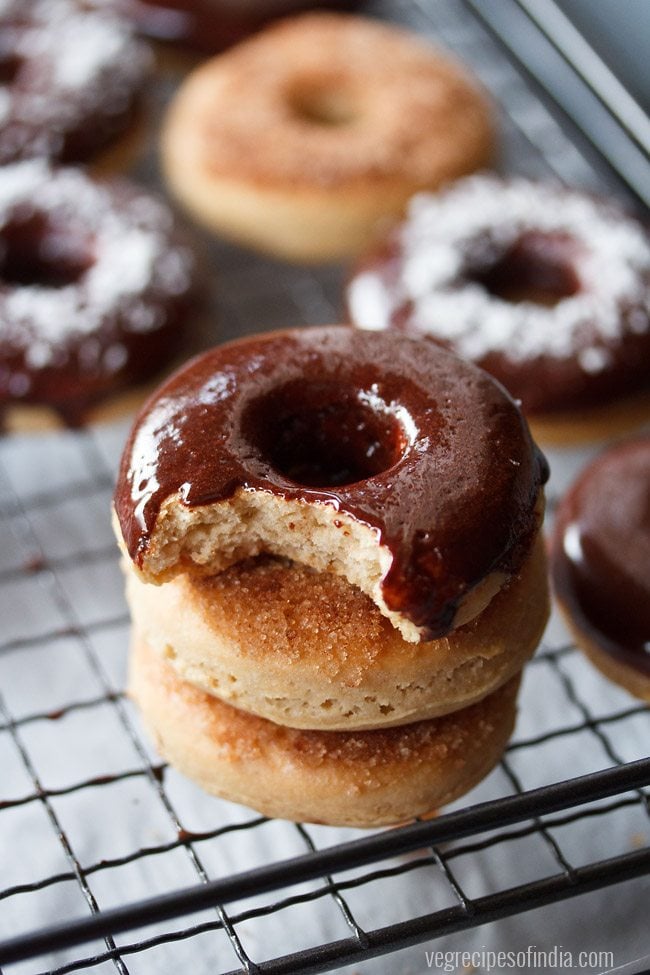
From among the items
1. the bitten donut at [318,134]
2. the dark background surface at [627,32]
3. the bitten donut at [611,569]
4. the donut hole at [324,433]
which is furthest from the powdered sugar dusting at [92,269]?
the dark background surface at [627,32]

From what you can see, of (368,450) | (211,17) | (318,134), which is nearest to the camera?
(368,450)

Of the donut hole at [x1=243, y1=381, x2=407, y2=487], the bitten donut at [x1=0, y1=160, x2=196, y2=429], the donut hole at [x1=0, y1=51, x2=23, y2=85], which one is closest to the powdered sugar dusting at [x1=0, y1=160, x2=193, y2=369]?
the bitten donut at [x1=0, y1=160, x2=196, y2=429]

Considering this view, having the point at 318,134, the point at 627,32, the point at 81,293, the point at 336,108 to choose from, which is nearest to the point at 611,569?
the point at 81,293

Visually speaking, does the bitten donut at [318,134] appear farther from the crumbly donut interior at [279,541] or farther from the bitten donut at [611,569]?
the crumbly donut interior at [279,541]

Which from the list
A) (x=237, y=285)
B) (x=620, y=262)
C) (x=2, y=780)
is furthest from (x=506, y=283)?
(x=2, y=780)

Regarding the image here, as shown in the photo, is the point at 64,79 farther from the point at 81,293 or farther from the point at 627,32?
the point at 627,32

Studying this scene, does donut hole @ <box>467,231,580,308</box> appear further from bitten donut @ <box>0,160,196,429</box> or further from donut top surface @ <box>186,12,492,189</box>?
bitten donut @ <box>0,160,196,429</box>
